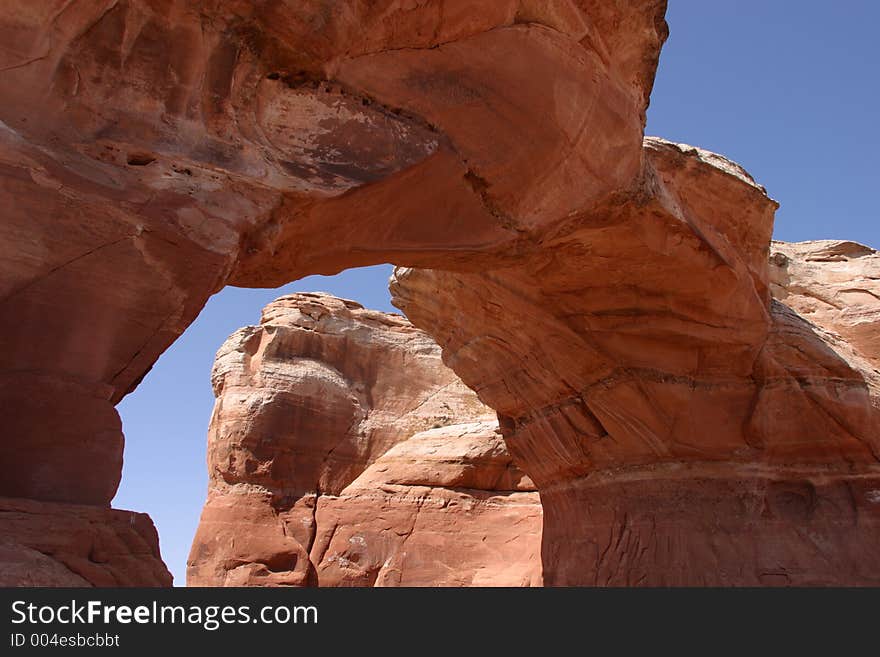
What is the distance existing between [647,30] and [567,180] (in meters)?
1.33

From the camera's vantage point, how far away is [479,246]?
5578 mm

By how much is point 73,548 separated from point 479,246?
3344 millimetres

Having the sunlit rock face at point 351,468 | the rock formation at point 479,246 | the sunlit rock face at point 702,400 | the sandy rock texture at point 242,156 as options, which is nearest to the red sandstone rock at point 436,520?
A: the sunlit rock face at point 351,468

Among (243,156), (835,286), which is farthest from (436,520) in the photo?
(243,156)

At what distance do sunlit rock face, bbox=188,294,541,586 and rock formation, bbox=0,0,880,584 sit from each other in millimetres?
Answer: 3671

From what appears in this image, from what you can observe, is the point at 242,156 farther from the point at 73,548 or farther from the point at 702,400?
the point at 702,400

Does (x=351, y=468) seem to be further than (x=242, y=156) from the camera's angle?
Yes

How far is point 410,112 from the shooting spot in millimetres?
4922

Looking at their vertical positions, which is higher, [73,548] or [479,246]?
[479,246]

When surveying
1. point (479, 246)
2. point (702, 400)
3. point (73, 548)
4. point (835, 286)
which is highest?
point (835, 286)

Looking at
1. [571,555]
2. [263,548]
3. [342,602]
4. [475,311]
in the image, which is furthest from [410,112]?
[263,548]

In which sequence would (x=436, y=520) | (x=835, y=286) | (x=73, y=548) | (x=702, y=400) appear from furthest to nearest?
(x=436, y=520) → (x=835, y=286) → (x=702, y=400) → (x=73, y=548)

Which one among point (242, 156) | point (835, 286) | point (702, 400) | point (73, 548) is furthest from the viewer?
point (835, 286)

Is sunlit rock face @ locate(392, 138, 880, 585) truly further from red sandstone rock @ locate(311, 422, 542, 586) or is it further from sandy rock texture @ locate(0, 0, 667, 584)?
red sandstone rock @ locate(311, 422, 542, 586)
